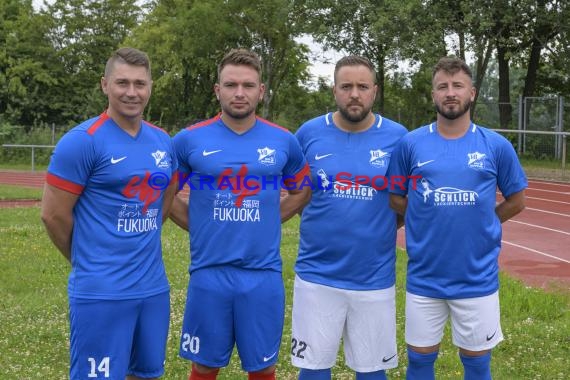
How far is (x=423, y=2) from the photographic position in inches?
909

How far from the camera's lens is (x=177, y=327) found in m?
6.04

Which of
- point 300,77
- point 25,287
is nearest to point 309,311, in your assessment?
point 25,287

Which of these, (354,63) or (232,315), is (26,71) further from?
(232,315)

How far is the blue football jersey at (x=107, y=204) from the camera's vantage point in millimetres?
3201

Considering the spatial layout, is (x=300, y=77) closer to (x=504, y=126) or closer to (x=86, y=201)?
(x=504, y=126)

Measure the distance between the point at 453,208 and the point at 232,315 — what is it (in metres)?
1.38

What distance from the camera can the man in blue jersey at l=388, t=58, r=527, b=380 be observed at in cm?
374

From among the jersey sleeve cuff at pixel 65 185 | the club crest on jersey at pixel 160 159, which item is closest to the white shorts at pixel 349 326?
the club crest on jersey at pixel 160 159

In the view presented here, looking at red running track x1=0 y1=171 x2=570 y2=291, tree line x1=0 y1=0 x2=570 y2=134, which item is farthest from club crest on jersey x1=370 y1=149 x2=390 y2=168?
tree line x1=0 y1=0 x2=570 y2=134

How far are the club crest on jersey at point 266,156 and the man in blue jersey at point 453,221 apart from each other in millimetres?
720

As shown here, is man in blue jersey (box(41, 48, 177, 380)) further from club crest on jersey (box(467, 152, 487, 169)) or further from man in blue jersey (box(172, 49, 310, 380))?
club crest on jersey (box(467, 152, 487, 169))

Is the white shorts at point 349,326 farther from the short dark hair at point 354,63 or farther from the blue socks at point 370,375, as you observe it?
the short dark hair at point 354,63

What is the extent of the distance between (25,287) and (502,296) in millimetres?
5404

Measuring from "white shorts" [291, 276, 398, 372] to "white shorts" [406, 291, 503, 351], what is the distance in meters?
0.15
